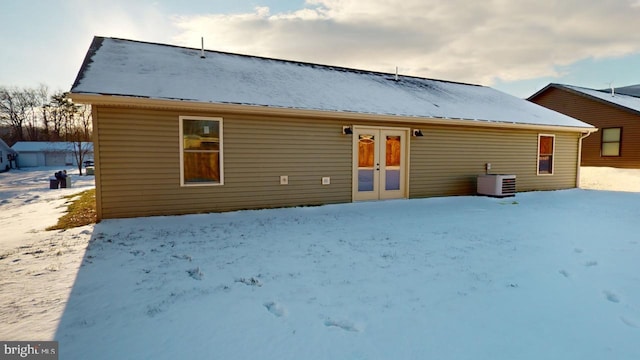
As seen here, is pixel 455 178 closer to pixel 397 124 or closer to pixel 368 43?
pixel 397 124

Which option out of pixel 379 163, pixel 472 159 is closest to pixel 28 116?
pixel 379 163

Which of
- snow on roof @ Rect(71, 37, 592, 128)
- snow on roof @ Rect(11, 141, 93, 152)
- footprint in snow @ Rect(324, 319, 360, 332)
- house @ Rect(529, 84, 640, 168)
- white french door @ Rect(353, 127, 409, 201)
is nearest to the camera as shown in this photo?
footprint in snow @ Rect(324, 319, 360, 332)

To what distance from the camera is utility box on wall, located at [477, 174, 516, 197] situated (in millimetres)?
9508

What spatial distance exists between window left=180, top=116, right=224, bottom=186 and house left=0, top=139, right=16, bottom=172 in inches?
1421

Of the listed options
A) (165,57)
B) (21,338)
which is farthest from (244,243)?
(165,57)

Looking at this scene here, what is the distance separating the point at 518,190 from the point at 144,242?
35.7 ft

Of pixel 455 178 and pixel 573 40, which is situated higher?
pixel 573 40

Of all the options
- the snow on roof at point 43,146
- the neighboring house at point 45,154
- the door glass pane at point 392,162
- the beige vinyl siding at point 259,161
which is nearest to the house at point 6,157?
the neighboring house at point 45,154

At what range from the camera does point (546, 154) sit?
1154 centimetres

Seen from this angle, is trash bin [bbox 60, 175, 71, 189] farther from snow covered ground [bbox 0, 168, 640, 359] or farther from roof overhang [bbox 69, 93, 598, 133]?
roof overhang [bbox 69, 93, 598, 133]

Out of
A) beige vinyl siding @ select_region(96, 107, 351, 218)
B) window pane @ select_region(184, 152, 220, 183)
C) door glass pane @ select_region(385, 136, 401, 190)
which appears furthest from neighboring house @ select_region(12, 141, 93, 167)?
door glass pane @ select_region(385, 136, 401, 190)

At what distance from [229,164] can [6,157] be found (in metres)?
39.3

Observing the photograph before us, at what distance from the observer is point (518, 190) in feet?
36.1

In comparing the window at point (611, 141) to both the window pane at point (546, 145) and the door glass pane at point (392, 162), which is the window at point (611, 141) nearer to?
the window pane at point (546, 145)
